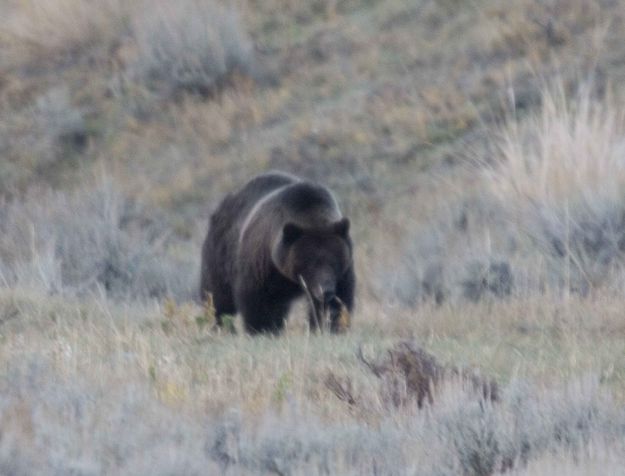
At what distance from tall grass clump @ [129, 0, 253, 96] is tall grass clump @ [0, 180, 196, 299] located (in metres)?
8.44

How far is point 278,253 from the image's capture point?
11648mm

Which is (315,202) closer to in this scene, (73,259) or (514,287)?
(514,287)

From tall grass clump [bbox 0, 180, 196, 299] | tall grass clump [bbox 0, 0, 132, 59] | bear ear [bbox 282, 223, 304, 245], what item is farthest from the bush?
tall grass clump [bbox 0, 0, 132, 59]

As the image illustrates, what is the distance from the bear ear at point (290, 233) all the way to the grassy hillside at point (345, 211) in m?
0.87

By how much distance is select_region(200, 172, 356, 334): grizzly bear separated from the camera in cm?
1150

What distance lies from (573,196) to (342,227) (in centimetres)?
446

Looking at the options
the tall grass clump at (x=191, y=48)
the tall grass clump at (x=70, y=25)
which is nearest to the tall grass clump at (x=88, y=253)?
the tall grass clump at (x=191, y=48)

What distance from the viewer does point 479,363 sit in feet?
29.9

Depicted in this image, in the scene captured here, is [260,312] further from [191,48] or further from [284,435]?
[191,48]

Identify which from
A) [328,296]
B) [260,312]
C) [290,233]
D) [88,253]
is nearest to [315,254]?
[290,233]

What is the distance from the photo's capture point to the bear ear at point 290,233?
1149 cm

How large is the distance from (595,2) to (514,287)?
40.8 feet

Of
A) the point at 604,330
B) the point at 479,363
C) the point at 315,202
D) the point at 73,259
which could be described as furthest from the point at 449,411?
the point at 73,259

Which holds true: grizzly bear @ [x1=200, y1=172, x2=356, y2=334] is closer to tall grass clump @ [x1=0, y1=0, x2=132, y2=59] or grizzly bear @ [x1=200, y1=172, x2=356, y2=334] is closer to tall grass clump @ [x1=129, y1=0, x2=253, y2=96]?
tall grass clump @ [x1=129, y1=0, x2=253, y2=96]
